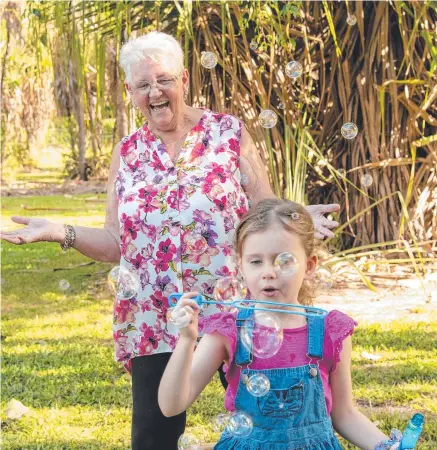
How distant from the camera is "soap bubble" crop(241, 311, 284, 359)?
2061 mm

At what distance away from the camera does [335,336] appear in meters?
2.14

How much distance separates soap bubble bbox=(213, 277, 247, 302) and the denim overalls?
0.45m

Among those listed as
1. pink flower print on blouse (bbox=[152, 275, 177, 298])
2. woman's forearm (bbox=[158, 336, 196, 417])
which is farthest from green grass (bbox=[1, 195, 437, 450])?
woman's forearm (bbox=[158, 336, 196, 417])

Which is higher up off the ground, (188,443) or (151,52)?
(151,52)

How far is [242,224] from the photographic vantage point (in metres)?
2.21

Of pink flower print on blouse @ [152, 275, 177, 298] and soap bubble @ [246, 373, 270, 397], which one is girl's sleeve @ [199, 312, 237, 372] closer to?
soap bubble @ [246, 373, 270, 397]

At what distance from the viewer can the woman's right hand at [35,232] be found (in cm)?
266

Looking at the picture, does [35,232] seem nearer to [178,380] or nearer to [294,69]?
[178,380]

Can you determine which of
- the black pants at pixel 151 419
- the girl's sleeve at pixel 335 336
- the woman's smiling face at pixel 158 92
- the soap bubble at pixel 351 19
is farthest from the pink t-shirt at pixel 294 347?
the soap bubble at pixel 351 19

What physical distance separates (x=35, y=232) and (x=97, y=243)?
0.24 metres

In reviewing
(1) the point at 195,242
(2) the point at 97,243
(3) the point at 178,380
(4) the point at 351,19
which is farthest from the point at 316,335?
(4) the point at 351,19

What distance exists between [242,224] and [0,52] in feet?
49.4

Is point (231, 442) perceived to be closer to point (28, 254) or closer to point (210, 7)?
point (210, 7)

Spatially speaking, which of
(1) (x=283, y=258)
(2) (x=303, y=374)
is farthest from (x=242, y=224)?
(2) (x=303, y=374)
